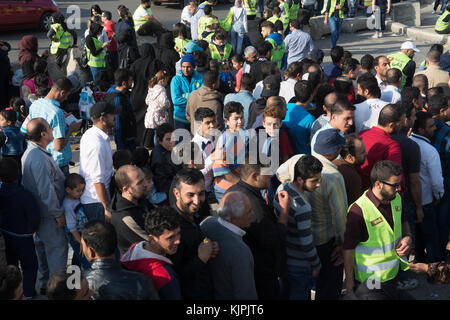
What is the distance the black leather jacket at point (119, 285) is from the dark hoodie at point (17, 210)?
1720 millimetres

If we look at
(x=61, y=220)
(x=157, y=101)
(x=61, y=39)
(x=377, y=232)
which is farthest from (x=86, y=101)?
(x=377, y=232)

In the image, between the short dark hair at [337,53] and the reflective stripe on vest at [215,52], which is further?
the reflective stripe on vest at [215,52]

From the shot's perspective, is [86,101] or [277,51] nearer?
[86,101]

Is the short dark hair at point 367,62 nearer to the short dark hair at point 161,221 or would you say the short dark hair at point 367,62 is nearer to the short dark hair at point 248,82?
the short dark hair at point 248,82

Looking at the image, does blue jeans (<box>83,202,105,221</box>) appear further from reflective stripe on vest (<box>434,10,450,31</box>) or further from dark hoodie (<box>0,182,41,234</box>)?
reflective stripe on vest (<box>434,10,450,31</box>)

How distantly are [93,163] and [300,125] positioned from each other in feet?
7.65

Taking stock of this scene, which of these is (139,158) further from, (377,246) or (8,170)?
(377,246)

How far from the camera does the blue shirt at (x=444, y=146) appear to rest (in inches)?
232

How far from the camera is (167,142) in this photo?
5.72 metres

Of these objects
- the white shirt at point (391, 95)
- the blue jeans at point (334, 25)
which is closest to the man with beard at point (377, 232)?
the white shirt at point (391, 95)

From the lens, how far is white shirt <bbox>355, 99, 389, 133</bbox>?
6.41 m

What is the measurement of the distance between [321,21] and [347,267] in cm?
1233

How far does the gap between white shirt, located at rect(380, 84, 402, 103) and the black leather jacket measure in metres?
4.70
